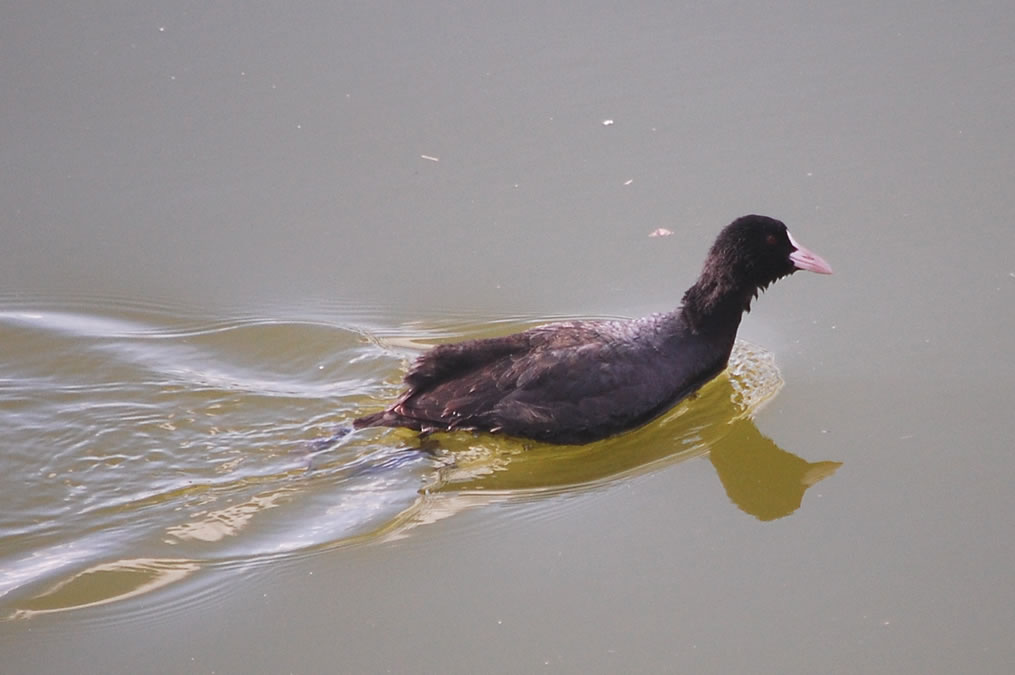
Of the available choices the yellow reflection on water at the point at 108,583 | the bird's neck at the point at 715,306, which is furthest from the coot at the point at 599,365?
the yellow reflection on water at the point at 108,583

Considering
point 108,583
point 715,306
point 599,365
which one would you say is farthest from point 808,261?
point 108,583

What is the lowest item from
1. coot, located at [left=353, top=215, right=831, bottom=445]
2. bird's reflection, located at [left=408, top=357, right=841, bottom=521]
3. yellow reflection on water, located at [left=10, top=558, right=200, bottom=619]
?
yellow reflection on water, located at [left=10, top=558, right=200, bottom=619]

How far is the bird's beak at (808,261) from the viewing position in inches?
249

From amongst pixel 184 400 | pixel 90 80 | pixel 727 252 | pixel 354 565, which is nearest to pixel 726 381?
pixel 727 252

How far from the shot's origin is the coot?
19.7 ft

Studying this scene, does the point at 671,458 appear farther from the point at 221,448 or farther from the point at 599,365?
the point at 221,448

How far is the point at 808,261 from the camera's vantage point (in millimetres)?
6316

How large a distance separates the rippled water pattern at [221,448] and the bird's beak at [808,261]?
534mm

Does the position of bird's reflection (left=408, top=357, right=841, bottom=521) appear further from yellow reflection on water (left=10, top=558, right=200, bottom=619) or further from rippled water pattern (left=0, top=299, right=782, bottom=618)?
yellow reflection on water (left=10, top=558, right=200, bottom=619)

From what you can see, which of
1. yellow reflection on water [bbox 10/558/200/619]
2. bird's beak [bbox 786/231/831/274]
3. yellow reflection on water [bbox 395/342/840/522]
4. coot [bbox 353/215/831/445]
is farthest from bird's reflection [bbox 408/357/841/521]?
yellow reflection on water [bbox 10/558/200/619]

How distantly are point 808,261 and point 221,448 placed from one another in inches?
123

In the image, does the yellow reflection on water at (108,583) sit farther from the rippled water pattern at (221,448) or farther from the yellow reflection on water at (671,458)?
the yellow reflection on water at (671,458)

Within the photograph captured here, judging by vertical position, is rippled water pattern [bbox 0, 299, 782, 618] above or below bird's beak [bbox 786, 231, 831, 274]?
below

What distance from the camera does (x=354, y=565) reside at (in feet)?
16.8
